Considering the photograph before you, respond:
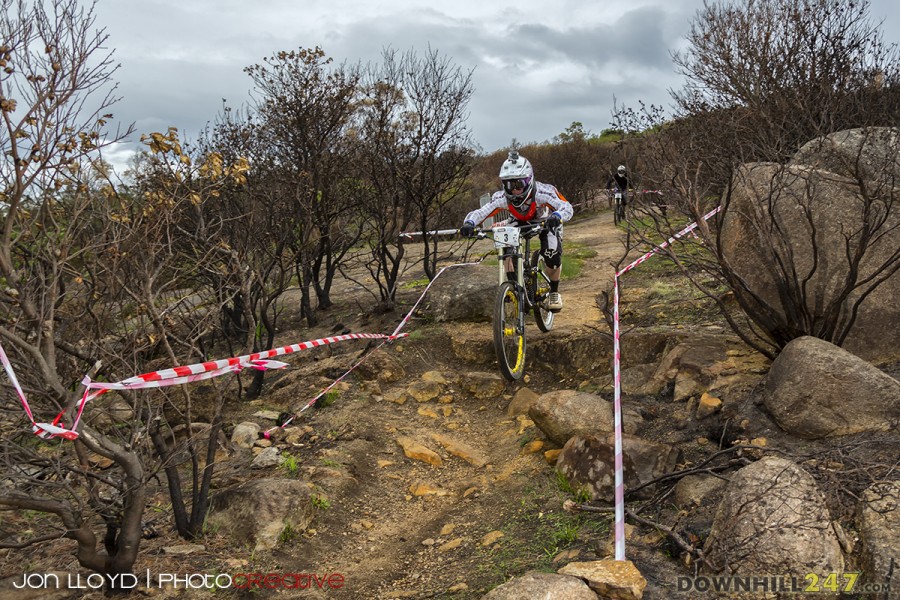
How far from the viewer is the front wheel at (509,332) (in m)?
5.73

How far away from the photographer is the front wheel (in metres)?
5.73

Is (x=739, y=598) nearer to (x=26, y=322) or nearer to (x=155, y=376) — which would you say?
(x=155, y=376)

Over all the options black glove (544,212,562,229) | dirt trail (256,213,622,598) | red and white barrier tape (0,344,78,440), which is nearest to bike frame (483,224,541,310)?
black glove (544,212,562,229)

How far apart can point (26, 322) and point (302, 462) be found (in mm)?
2457

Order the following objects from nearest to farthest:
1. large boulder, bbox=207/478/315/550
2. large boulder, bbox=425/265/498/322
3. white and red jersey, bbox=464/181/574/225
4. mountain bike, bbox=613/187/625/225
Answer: large boulder, bbox=207/478/315/550, white and red jersey, bbox=464/181/574/225, mountain bike, bbox=613/187/625/225, large boulder, bbox=425/265/498/322

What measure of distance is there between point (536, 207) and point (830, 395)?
340 cm

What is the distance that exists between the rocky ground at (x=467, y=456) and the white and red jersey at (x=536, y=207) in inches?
46.9

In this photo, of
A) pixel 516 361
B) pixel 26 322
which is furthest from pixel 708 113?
pixel 26 322

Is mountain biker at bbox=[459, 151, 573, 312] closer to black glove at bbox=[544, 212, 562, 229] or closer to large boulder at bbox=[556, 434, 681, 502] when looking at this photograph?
black glove at bbox=[544, 212, 562, 229]

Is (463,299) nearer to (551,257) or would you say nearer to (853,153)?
(551,257)

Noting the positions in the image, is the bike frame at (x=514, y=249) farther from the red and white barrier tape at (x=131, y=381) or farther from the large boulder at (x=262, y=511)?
the large boulder at (x=262, y=511)

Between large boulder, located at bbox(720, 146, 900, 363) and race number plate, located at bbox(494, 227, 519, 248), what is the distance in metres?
1.91

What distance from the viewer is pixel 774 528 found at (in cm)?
286

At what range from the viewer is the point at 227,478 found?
498 cm
